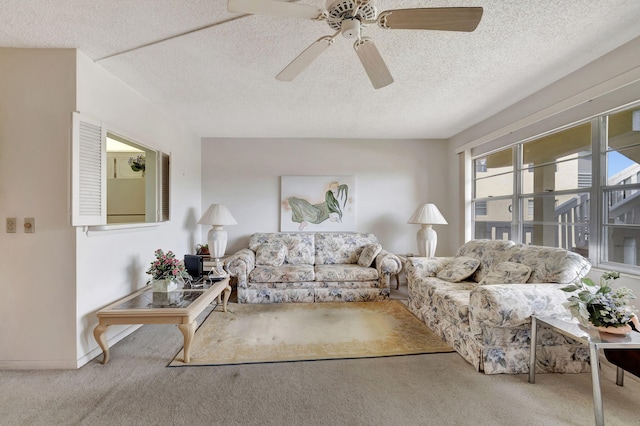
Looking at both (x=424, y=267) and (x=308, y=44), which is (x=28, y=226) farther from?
(x=424, y=267)

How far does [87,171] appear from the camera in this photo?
206 centimetres

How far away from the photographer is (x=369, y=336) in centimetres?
246

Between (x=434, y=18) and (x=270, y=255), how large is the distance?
3.16 m

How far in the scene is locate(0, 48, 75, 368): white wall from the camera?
1963mm

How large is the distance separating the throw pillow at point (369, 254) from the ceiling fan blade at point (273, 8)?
2.93m

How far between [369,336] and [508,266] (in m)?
1.45

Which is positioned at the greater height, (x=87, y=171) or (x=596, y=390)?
(x=87, y=171)

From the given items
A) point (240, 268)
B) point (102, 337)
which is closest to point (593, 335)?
point (240, 268)

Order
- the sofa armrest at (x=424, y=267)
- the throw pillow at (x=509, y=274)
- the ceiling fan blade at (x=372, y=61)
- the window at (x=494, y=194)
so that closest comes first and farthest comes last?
the ceiling fan blade at (x=372, y=61) < the throw pillow at (x=509, y=274) < the sofa armrest at (x=424, y=267) < the window at (x=494, y=194)

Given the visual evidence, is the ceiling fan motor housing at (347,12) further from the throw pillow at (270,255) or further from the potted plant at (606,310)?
the throw pillow at (270,255)

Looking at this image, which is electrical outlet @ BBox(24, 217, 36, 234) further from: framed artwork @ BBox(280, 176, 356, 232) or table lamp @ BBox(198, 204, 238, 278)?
framed artwork @ BBox(280, 176, 356, 232)

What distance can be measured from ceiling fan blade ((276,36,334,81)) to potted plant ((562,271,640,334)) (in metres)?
2.13

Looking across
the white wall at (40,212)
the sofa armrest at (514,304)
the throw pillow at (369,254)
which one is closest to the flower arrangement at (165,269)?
the white wall at (40,212)

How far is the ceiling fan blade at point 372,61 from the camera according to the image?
1.45m
